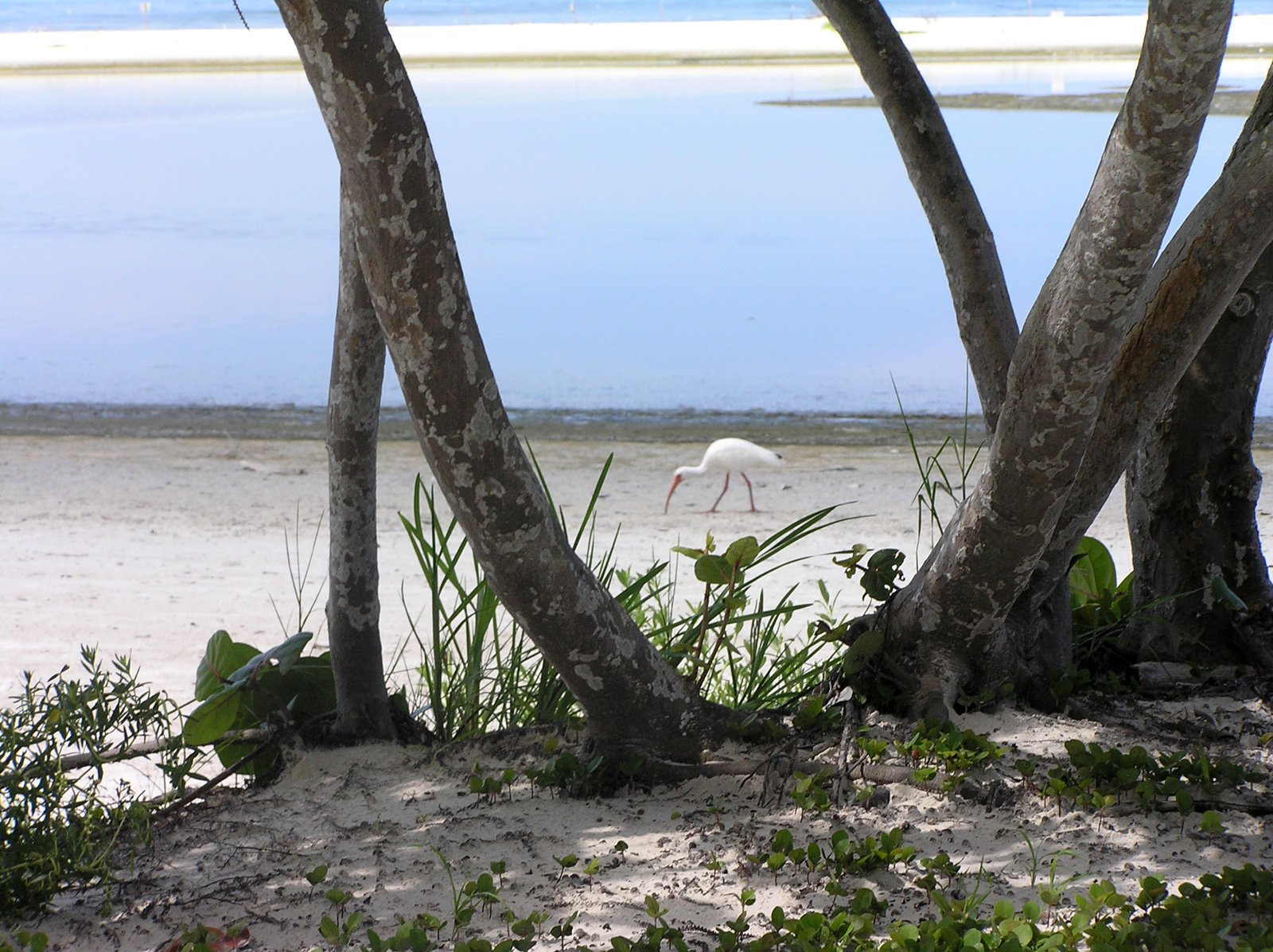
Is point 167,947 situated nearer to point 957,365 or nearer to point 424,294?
point 424,294

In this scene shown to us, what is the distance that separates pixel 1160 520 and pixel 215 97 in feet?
95.5

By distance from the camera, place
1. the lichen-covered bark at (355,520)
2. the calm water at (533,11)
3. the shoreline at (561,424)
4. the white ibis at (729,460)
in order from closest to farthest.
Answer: the lichen-covered bark at (355,520), the white ibis at (729,460), the shoreline at (561,424), the calm water at (533,11)

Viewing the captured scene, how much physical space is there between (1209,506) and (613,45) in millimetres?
39105

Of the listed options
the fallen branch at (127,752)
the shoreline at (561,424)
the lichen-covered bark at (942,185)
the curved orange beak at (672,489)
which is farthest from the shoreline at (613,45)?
the fallen branch at (127,752)

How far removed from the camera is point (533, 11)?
62.1 m

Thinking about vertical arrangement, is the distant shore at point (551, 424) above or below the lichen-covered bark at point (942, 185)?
below

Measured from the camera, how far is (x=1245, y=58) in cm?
3003

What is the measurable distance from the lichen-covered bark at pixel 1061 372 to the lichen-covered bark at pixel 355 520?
3.93ft

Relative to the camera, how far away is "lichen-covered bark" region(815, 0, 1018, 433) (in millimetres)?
3062

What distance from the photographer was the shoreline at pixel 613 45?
3569cm

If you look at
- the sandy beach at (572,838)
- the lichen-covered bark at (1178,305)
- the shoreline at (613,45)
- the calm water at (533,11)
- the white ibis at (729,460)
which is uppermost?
the calm water at (533,11)

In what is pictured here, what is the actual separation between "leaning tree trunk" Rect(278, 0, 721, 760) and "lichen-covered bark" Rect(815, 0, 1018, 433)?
3.81ft

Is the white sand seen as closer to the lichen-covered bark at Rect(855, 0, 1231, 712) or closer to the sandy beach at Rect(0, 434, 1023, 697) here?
the sandy beach at Rect(0, 434, 1023, 697)

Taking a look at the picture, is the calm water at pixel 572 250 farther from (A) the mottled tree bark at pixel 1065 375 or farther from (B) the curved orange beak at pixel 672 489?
(A) the mottled tree bark at pixel 1065 375
